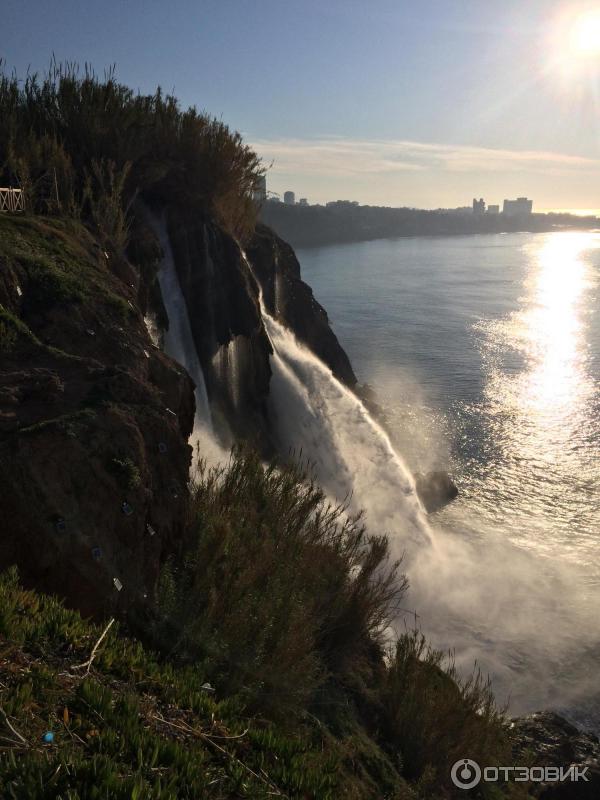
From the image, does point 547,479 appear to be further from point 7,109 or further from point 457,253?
point 457,253

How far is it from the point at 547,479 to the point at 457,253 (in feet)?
250

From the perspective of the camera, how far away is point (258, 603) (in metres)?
4.48

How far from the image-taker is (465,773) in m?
4.79

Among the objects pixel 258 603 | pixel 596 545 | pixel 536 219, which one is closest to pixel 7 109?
pixel 258 603

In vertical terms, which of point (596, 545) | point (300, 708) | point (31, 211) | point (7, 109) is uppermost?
point (7, 109)

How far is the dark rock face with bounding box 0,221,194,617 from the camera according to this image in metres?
3.77

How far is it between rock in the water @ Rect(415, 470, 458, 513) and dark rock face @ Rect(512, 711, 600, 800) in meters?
7.40

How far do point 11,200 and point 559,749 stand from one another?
27.0 feet

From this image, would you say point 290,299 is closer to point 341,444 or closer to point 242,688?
point 341,444

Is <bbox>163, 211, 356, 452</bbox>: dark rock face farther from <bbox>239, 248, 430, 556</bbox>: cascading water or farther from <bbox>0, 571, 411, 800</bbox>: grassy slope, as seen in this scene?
<bbox>0, 571, 411, 800</bbox>: grassy slope

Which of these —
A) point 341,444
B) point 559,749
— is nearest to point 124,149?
point 341,444

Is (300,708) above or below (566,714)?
above

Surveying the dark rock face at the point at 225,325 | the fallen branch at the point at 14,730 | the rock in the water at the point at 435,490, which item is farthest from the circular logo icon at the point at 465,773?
the rock in the water at the point at 435,490

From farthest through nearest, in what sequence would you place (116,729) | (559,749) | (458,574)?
(458,574) < (559,749) < (116,729)
